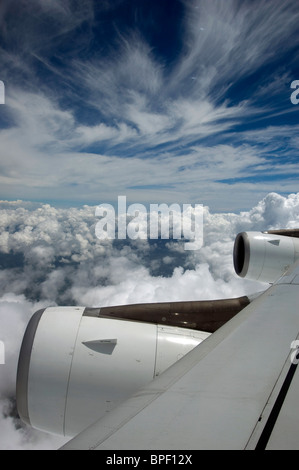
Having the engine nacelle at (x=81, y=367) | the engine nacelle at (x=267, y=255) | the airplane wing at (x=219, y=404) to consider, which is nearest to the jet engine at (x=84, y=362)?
the engine nacelle at (x=81, y=367)

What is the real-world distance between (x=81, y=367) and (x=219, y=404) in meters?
2.61

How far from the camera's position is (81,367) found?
350 cm

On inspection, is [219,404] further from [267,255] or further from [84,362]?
[267,255]

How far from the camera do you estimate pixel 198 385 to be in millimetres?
1648

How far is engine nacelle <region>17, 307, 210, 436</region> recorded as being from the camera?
341 centimetres

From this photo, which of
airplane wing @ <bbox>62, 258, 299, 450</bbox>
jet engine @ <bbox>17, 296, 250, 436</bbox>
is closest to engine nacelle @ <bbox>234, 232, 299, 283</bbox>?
jet engine @ <bbox>17, 296, 250, 436</bbox>

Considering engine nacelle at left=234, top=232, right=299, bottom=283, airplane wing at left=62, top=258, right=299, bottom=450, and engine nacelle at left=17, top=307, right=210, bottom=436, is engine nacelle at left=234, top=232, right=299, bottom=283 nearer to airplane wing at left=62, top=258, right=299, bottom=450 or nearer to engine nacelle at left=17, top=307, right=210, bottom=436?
engine nacelle at left=17, top=307, right=210, bottom=436

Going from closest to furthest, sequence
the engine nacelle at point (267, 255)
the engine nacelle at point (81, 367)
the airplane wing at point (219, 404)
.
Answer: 1. the airplane wing at point (219, 404)
2. the engine nacelle at point (81, 367)
3. the engine nacelle at point (267, 255)

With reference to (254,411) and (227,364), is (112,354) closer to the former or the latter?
(227,364)

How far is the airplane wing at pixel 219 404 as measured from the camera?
3.85 ft

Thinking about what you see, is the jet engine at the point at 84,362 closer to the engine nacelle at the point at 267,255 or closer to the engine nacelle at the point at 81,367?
the engine nacelle at the point at 81,367

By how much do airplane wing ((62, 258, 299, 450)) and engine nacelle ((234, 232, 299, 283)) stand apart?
17.2ft

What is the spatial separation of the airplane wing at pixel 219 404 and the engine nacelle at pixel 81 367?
156 cm
